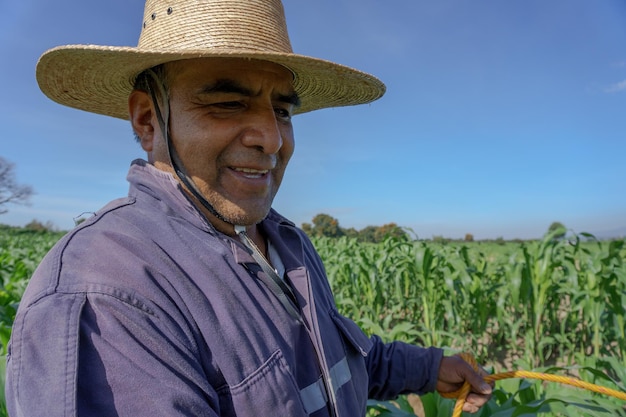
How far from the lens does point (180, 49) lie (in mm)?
1033

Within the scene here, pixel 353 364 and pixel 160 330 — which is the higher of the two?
pixel 160 330

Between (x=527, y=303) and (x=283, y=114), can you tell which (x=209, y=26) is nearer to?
(x=283, y=114)

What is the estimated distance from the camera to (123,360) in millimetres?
708

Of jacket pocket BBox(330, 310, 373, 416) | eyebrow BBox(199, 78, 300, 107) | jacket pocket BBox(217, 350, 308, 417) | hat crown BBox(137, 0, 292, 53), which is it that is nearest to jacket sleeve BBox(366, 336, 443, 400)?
jacket pocket BBox(330, 310, 373, 416)

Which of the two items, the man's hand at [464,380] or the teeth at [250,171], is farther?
the man's hand at [464,380]

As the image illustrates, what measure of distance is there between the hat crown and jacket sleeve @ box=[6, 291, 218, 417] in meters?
0.64

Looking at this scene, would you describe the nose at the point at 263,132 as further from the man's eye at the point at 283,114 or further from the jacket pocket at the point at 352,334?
the jacket pocket at the point at 352,334

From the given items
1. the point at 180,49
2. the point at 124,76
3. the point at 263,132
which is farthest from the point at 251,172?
the point at 124,76

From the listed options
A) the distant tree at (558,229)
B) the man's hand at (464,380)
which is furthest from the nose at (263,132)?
the distant tree at (558,229)

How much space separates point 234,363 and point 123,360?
0.21 m

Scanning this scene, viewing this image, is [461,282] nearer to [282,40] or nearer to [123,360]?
[282,40]

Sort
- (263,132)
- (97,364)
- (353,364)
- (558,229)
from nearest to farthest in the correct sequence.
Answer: (97,364) → (263,132) → (353,364) → (558,229)

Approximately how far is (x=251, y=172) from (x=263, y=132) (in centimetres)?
11

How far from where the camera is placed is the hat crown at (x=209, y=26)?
109 cm
